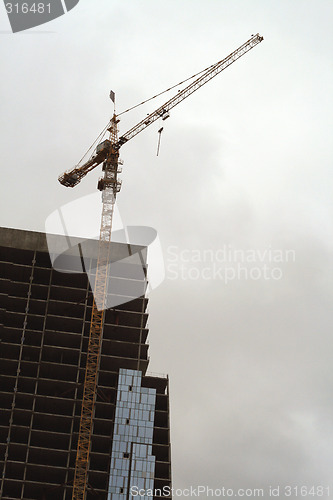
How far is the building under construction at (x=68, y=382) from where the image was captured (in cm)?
13325

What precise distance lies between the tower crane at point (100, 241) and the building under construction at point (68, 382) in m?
1.96

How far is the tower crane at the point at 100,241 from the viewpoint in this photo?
13429cm

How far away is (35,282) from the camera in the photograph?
6043 inches

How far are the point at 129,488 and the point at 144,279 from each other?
134 ft

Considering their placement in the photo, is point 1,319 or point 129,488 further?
point 1,319

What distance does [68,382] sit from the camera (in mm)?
141625

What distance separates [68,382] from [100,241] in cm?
2781

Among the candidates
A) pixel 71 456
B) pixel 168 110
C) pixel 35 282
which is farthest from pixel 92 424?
pixel 168 110

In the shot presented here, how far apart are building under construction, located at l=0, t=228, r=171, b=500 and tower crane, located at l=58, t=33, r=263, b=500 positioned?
6.42 feet

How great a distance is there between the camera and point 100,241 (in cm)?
15475

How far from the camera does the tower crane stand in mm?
134288

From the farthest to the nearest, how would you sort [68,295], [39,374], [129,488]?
[68,295] → [39,374] → [129,488]

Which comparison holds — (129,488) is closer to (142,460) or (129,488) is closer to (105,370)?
(142,460)

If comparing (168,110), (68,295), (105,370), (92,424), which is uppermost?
(168,110)
